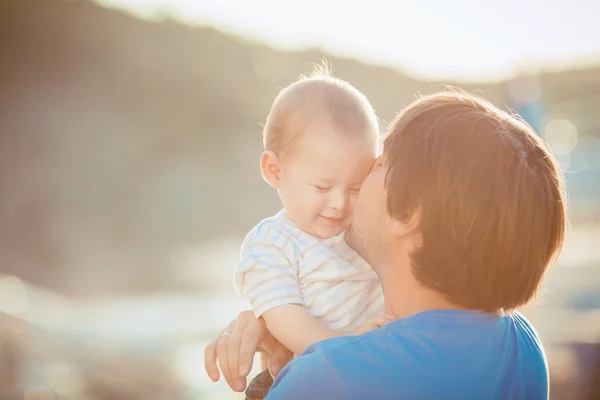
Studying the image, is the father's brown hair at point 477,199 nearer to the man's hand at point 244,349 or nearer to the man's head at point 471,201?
the man's head at point 471,201

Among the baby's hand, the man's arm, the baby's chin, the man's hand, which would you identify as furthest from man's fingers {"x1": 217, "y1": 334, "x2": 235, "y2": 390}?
the man's arm

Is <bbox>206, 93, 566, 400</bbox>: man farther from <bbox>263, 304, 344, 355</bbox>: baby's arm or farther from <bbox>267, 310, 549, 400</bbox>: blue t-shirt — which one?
<bbox>263, 304, 344, 355</bbox>: baby's arm

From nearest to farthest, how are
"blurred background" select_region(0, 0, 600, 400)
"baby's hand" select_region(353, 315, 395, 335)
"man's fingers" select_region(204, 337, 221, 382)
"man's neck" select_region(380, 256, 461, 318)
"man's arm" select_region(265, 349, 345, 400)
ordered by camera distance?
"man's arm" select_region(265, 349, 345, 400) < "man's neck" select_region(380, 256, 461, 318) < "baby's hand" select_region(353, 315, 395, 335) < "man's fingers" select_region(204, 337, 221, 382) < "blurred background" select_region(0, 0, 600, 400)

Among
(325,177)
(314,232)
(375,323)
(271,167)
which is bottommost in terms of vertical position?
(375,323)

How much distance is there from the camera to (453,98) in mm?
2312

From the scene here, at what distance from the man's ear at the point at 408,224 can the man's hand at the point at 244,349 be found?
751 millimetres

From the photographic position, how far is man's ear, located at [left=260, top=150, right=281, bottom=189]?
9.70 feet

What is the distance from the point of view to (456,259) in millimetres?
2211

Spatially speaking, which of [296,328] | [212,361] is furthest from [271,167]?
[212,361]

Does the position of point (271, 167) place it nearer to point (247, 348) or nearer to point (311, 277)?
point (311, 277)

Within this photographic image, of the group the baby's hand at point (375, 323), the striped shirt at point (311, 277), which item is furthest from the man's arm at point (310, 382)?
the striped shirt at point (311, 277)

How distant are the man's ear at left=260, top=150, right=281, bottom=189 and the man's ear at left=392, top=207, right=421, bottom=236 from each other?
2.46ft

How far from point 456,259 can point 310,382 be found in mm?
542

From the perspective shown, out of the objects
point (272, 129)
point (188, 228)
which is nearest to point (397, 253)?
point (272, 129)
